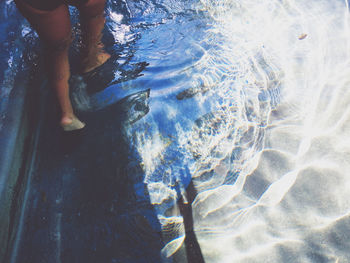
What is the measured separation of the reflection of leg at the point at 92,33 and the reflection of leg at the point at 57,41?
0.28 metres

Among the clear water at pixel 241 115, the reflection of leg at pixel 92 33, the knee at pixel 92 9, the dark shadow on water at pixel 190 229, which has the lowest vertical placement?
the dark shadow on water at pixel 190 229

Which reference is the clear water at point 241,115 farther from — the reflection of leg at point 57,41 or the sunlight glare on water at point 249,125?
the reflection of leg at point 57,41

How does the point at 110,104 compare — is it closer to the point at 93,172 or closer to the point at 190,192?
the point at 93,172

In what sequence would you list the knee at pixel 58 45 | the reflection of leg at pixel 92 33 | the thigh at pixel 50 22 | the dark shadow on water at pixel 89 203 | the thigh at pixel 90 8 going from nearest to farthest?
the thigh at pixel 50 22 < the dark shadow on water at pixel 89 203 < the knee at pixel 58 45 < the thigh at pixel 90 8 < the reflection of leg at pixel 92 33

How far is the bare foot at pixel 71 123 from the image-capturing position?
1864 millimetres

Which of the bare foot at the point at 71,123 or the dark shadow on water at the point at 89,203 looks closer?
the dark shadow on water at the point at 89,203

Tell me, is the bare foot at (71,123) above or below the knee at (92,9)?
below

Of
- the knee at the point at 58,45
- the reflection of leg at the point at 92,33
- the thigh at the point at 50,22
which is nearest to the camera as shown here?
the thigh at the point at 50,22

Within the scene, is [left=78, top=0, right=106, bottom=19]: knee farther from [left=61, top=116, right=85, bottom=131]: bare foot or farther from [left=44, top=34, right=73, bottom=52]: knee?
[left=61, top=116, right=85, bottom=131]: bare foot

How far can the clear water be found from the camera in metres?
1.48

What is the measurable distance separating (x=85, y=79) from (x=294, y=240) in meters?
2.42

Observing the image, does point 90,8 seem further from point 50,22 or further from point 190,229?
point 190,229

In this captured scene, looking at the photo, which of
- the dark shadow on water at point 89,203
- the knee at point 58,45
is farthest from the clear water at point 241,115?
the knee at point 58,45

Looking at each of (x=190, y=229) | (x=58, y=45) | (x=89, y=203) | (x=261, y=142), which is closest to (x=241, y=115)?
(x=261, y=142)
